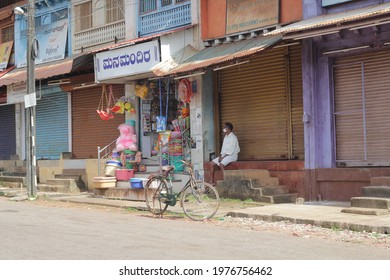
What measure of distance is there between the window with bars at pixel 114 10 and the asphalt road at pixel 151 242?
9431 mm

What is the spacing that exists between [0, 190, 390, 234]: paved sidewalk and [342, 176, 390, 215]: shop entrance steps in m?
0.19

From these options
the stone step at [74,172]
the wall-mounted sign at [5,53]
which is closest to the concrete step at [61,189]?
the stone step at [74,172]

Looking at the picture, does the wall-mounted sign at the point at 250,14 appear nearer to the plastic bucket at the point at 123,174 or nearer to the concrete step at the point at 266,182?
the concrete step at the point at 266,182

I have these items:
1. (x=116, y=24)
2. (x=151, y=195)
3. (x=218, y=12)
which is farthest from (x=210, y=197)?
(x=116, y=24)

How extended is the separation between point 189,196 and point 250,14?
241 inches

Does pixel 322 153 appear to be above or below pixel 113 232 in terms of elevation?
above

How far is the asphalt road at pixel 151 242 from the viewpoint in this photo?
732cm

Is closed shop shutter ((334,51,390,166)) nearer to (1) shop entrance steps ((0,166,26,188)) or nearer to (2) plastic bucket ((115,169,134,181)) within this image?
(2) plastic bucket ((115,169,134,181))

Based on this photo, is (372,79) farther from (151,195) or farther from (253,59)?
(151,195)

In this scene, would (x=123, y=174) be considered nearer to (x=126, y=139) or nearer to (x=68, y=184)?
(x=126, y=139)

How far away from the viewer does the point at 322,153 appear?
13789mm

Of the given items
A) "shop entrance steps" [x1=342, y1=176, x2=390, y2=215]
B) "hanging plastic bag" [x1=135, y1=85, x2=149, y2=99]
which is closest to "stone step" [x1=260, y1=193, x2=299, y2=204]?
"shop entrance steps" [x1=342, y1=176, x2=390, y2=215]

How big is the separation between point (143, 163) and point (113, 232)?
8390 mm

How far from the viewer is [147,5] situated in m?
18.3
